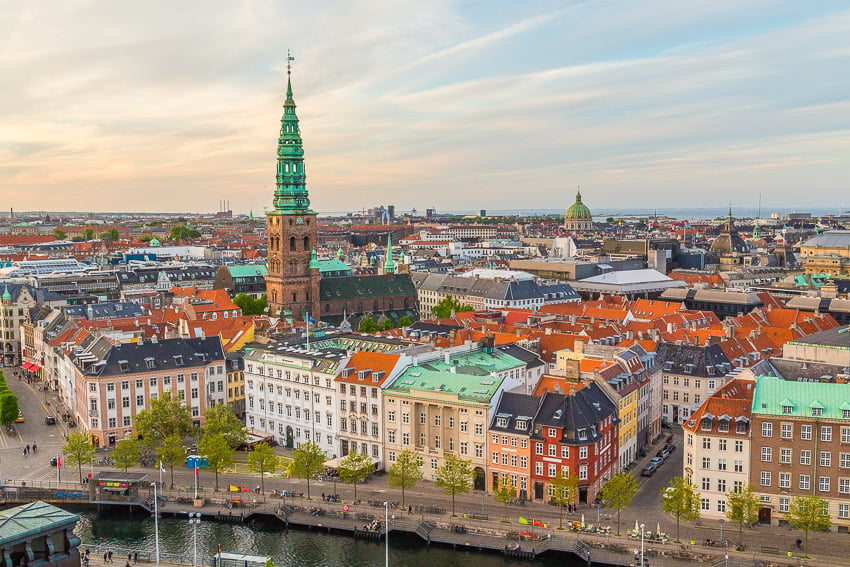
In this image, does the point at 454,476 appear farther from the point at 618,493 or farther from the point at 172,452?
the point at 172,452

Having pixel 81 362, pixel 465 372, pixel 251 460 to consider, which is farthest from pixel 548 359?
pixel 81 362

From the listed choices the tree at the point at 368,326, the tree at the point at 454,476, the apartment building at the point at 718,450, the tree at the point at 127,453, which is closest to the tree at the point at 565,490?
the tree at the point at 454,476

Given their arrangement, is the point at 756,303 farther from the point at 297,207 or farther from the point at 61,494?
the point at 61,494

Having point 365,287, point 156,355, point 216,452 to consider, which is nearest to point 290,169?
point 365,287

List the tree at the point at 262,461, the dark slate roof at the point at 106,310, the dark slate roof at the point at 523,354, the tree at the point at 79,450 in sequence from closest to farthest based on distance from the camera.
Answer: the tree at the point at 262,461, the tree at the point at 79,450, the dark slate roof at the point at 523,354, the dark slate roof at the point at 106,310

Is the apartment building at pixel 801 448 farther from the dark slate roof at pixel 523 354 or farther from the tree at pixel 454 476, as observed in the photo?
the dark slate roof at pixel 523 354

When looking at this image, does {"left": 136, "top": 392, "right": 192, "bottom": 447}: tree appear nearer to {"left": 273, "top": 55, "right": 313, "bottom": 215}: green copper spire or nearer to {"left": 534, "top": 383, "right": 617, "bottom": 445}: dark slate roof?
{"left": 534, "top": 383, "right": 617, "bottom": 445}: dark slate roof

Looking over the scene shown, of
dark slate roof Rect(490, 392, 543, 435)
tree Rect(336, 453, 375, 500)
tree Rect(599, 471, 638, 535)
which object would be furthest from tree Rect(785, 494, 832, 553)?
tree Rect(336, 453, 375, 500)
